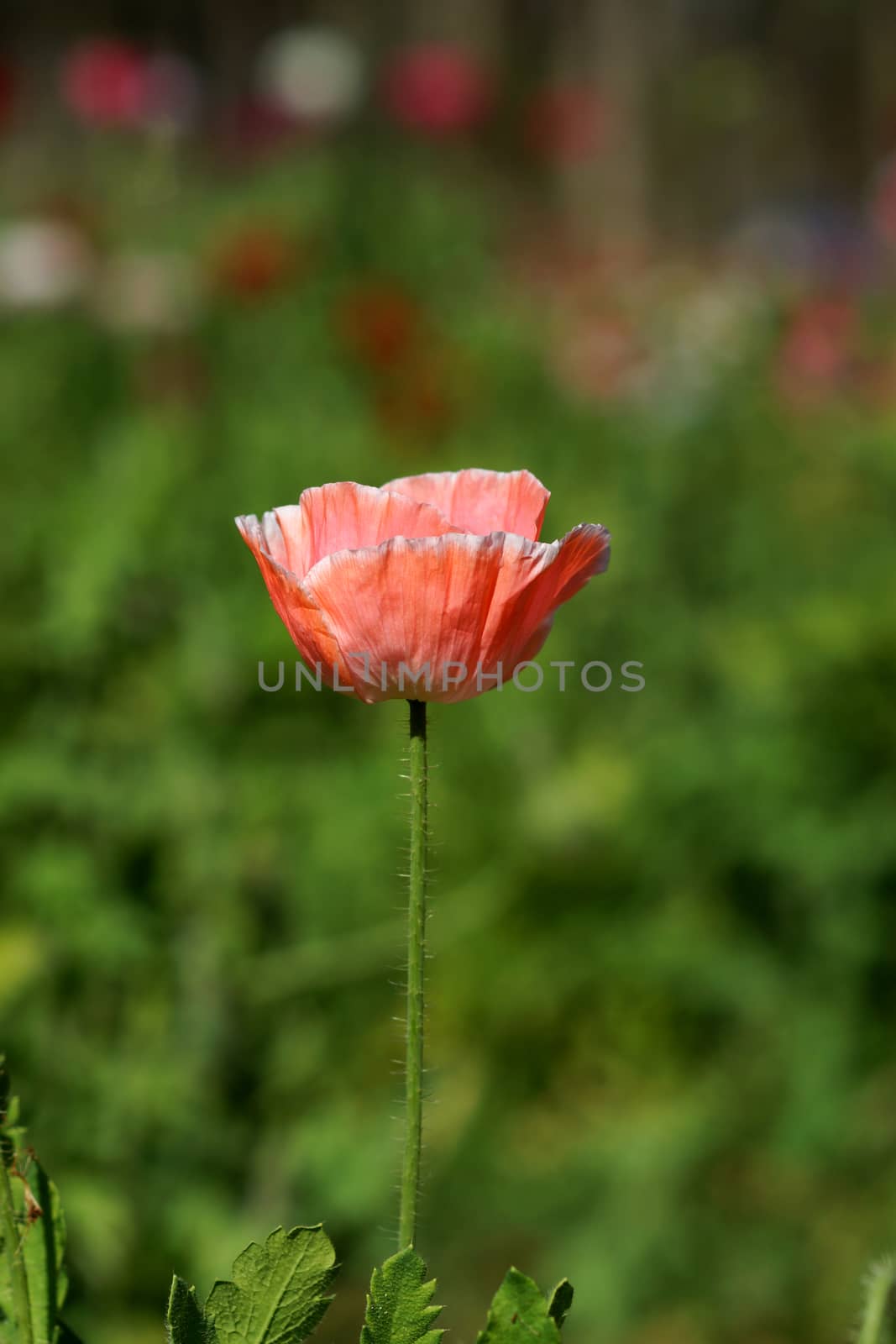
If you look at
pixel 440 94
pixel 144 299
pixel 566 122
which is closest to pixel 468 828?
A: pixel 144 299

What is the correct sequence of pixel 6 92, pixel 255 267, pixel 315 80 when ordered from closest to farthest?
pixel 255 267 → pixel 6 92 → pixel 315 80

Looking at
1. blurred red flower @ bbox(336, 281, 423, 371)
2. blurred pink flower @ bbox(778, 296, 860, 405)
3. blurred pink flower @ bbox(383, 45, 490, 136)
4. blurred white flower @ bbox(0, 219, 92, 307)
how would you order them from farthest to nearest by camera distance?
blurred pink flower @ bbox(383, 45, 490, 136) < blurred white flower @ bbox(0, 219, 92, 307) < blurred pink flower @ bbox(778, 296, 860, 405) < blurred red flower @ bbox(336, 281, 423, 371)

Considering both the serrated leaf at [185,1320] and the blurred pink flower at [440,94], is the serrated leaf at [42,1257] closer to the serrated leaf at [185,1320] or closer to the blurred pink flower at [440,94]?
the serrated leaf at [185,1320]

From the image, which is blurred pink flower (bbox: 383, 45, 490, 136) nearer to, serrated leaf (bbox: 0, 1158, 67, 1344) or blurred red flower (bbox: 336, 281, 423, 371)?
blurred red flower (bbox: 336, 281, 423, 371)

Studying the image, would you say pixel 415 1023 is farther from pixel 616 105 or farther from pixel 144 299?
pixel 616 105

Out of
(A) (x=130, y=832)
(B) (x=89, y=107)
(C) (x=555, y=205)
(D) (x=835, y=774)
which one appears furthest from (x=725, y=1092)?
(C) (x=555, y=205)

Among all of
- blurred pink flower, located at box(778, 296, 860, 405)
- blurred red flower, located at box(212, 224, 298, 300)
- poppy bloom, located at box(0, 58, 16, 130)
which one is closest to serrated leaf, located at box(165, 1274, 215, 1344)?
blurred pink flower, located at box(778, 296, 860, 405)
